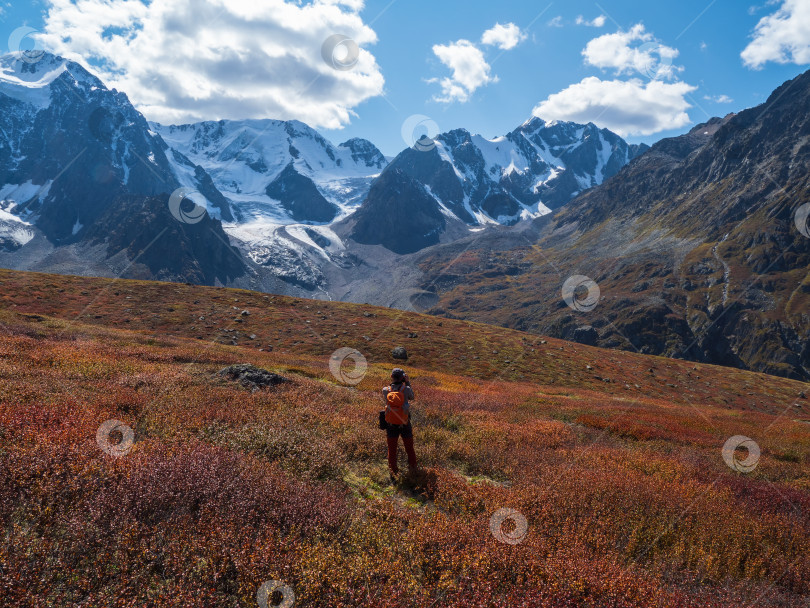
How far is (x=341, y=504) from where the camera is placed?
6215 mm

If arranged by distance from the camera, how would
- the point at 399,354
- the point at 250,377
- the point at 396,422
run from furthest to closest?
the point at 399,354 < the point at 250,377 < the point at 396,422

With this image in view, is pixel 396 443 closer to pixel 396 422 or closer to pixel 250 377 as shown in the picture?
pixel 396 422

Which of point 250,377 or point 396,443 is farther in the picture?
point 250,377

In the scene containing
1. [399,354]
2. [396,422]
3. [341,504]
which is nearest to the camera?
[341,504]

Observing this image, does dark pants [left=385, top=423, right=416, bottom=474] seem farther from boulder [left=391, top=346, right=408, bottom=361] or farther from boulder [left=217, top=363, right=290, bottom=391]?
boulder [left=391, top=346, right=408, bottom=361]

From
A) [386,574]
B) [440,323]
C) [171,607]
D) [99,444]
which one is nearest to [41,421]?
[99,444]

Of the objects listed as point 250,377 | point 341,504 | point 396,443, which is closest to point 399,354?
point 250,377

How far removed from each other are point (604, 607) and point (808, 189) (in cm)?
24918

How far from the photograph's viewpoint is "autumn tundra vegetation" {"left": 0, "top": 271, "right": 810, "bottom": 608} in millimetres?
4293

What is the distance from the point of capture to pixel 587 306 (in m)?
186

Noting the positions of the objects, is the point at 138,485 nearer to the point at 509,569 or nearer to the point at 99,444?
the point at 99,444

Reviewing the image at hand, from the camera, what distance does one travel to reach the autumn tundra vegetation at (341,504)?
4.29m

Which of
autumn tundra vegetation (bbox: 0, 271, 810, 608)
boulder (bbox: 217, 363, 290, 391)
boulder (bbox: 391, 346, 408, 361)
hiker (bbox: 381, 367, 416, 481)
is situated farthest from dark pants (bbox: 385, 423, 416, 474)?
boulder (bbox: 391, 346, 408, 361)

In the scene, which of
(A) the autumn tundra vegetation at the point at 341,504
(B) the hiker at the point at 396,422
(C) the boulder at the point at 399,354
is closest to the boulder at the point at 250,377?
(A) the autumn tundra vegetation at the point at 341,504
